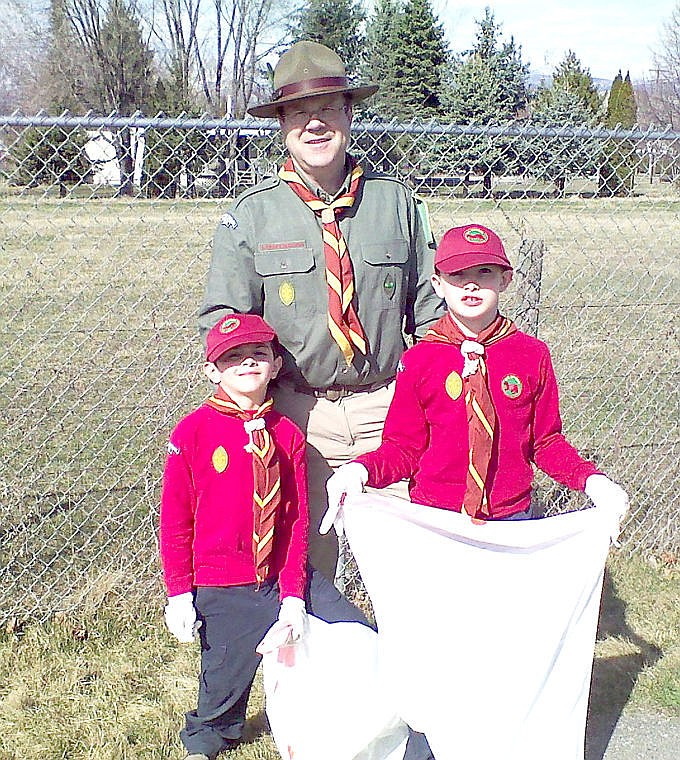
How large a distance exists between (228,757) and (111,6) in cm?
3950

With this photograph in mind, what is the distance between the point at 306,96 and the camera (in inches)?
108

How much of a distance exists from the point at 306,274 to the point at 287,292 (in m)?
0.08

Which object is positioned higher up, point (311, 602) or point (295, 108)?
point (295, 108)

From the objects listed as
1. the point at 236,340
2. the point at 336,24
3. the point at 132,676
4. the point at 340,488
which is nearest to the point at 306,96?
the point at 236,340

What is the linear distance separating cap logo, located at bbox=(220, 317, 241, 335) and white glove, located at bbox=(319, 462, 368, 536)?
1.74 feet

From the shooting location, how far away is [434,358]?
275cm

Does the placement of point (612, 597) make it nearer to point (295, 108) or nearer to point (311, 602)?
point (311, 602)

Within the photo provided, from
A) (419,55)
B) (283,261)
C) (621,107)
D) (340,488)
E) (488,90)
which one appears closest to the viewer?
→ (340,488)

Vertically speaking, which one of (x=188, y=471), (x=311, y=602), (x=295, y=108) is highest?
(x=295, y=108)

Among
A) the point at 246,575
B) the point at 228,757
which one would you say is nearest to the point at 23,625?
the point at 228,757

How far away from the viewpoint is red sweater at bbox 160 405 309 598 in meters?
2.74

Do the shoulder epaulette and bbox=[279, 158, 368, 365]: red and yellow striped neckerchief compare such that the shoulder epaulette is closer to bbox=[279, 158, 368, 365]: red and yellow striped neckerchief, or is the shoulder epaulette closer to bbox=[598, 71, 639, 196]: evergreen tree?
bbox=[279, 158, 368, 365]: red and yellow striped neckerchief

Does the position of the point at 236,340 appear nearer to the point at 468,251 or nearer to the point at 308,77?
the point at 468,251

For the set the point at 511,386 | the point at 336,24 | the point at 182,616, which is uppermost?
the point at 336,24
